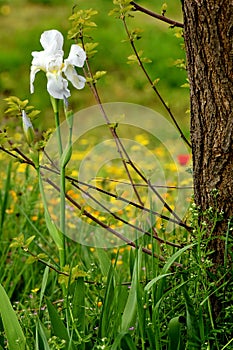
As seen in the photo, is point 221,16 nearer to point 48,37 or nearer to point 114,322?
point 48,37

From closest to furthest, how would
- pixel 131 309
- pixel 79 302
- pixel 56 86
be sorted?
pixel 56 86 < pixel 131 309 < pixel 79 302

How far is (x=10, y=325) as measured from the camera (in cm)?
199

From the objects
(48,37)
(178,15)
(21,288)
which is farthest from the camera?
(178,15)

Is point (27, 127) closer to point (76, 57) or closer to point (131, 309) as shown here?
point (76, 57)

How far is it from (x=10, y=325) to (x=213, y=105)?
85cm

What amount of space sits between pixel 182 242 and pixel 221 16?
70 centimetres

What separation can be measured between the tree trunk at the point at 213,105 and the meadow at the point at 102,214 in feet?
0.33

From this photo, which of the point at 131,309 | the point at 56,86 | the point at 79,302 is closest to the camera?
the point at 56,86

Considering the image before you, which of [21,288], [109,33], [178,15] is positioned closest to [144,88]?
Result: [109,33]

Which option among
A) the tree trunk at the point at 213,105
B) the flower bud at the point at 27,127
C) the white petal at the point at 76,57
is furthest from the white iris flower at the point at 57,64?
the tree trunk at the point at 213,105

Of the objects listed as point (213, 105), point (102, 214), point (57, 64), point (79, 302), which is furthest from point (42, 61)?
point (102, 214)

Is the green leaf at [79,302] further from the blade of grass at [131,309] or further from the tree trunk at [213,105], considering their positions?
the tree trunk at [213,105]

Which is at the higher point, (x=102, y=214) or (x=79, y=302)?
(x=102, y=214)

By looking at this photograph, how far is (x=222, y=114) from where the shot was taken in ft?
7.01
